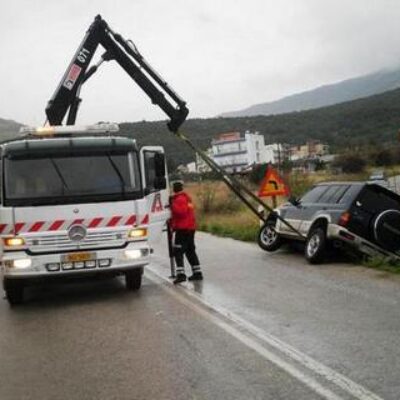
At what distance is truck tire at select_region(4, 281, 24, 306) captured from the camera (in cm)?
1015

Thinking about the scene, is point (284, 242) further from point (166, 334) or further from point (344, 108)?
point (344, 108)

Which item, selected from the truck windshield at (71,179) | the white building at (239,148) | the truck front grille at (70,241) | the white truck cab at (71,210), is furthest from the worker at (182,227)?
the white building at (239,148)

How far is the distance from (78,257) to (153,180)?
1.77m

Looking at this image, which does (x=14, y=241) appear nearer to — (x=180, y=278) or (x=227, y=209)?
(x=180, y=278)

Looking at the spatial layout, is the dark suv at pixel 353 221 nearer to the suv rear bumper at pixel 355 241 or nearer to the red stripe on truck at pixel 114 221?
the suv rear bumper at pixel 355 241

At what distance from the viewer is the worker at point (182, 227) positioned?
38.4 feet

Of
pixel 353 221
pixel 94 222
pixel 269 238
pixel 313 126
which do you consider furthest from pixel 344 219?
pixel 313 126

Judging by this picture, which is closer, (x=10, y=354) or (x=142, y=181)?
(x=10, y=354)

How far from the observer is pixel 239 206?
3175cm

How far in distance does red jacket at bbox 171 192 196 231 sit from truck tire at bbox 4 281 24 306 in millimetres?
2798

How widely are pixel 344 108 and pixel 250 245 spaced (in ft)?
267

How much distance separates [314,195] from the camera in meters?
14.6

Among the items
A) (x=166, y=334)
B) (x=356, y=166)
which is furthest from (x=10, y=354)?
(x=356, y=166)

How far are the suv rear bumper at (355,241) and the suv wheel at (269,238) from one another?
2.35 m
